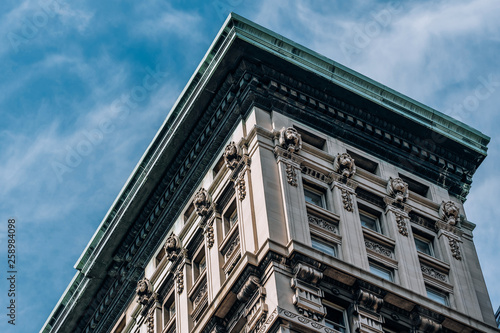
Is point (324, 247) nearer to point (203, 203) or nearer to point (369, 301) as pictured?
point (369, 301)

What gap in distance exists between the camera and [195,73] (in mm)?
71438

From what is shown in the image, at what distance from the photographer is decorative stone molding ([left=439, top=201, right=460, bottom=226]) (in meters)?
67.4

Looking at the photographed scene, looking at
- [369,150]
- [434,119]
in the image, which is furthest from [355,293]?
[434,119]

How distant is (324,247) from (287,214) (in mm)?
2366

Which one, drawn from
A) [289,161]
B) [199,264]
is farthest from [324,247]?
[199,264]

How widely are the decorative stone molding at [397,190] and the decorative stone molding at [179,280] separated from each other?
1146cm

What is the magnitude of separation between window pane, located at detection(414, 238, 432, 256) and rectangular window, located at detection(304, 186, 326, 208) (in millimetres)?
5724

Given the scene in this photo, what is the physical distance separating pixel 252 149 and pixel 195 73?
9.04m

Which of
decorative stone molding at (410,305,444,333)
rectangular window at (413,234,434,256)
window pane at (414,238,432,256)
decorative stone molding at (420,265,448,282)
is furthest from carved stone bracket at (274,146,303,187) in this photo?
decorative stone molding at (410,305,444,333)

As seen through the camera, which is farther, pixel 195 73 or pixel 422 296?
pixel 195 73

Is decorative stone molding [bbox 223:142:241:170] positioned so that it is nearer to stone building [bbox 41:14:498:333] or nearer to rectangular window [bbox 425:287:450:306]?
stone building [bbox 41:14:498:333]

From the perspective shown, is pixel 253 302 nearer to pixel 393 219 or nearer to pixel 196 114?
pixel 393 219

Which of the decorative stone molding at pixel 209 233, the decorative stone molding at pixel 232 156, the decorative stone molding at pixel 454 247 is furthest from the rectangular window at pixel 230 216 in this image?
the decorative stone molding at pixel 454 247

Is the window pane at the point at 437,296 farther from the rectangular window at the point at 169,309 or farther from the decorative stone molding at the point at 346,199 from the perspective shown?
the rectangular window at the point at 169,309
